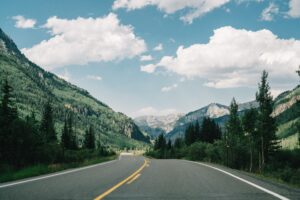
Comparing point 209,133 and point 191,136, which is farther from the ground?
point 209,133

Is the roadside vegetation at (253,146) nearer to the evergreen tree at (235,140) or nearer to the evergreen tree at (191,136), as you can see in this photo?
the evergreen tree at (235,140)

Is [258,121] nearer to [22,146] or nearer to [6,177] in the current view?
[22,146]

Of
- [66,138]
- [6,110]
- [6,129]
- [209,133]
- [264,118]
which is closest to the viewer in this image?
[6,129]

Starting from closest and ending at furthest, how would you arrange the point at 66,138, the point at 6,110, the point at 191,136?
the point at 6,110
the point at 66,138
the point at 191,136

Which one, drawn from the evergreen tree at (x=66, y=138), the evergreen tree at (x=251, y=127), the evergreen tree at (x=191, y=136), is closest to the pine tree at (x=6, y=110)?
the evergreen tree at (x=251, y=127)

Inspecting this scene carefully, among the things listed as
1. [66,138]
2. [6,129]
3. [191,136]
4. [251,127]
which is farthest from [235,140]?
[191,136]

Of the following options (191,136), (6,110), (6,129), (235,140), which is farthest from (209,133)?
(6,129)

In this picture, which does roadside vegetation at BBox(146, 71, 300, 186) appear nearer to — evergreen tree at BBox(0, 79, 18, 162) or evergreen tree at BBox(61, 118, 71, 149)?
evergreen tree at BBox(61, 118, 71, 149)

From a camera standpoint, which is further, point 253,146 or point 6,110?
point 253,146

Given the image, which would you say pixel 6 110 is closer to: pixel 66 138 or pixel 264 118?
pixel 264 118

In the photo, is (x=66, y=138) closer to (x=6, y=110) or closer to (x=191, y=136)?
(x=191, y=136)

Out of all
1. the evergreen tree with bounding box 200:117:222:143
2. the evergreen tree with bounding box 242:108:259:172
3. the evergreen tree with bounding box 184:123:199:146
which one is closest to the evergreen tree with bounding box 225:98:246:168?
the evergreen tree with bounding box 242:108:259:172

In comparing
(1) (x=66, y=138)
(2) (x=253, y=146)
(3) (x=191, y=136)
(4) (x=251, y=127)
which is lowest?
(2) (x=253, y=146)

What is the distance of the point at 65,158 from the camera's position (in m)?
74.8
